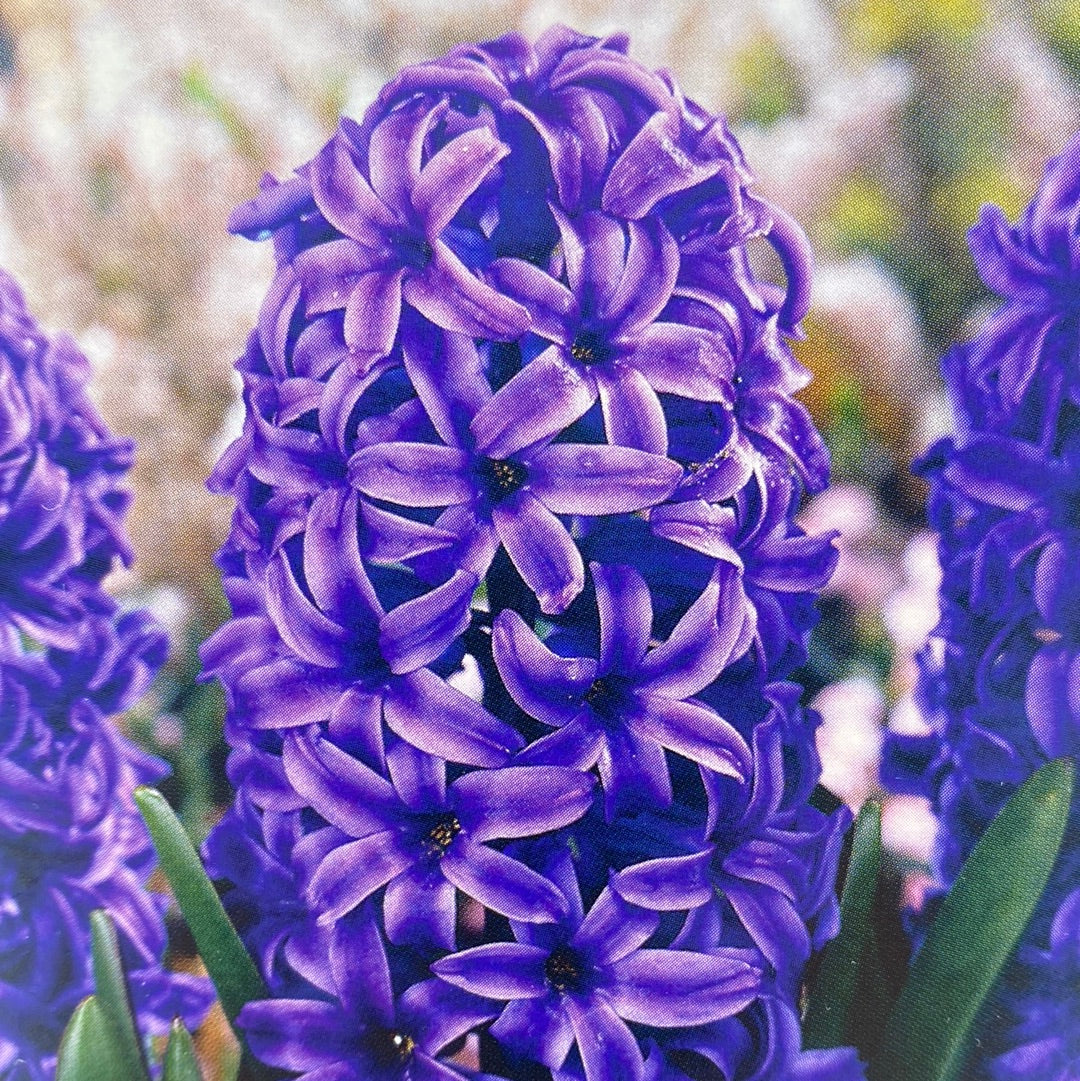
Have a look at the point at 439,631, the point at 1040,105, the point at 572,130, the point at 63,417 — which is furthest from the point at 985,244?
the point at 63,417

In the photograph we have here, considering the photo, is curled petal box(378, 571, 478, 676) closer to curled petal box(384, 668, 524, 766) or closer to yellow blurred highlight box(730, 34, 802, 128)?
curled petal box(384, 668, 524, 766)

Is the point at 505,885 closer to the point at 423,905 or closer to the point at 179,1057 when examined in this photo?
the point at 423,905

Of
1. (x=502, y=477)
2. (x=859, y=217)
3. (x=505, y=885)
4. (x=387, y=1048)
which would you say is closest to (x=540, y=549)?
(x=502, y=477)

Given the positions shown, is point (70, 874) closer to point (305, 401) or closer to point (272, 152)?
point (305, 401)

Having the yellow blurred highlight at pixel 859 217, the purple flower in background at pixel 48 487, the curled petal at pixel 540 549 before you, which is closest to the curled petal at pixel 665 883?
the curled petal at pixel 540 549

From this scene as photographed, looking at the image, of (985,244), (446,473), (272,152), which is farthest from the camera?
(272,152)

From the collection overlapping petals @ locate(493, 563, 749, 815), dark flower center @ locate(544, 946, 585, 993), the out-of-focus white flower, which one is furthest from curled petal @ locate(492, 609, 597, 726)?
the out-of-focus white flower
